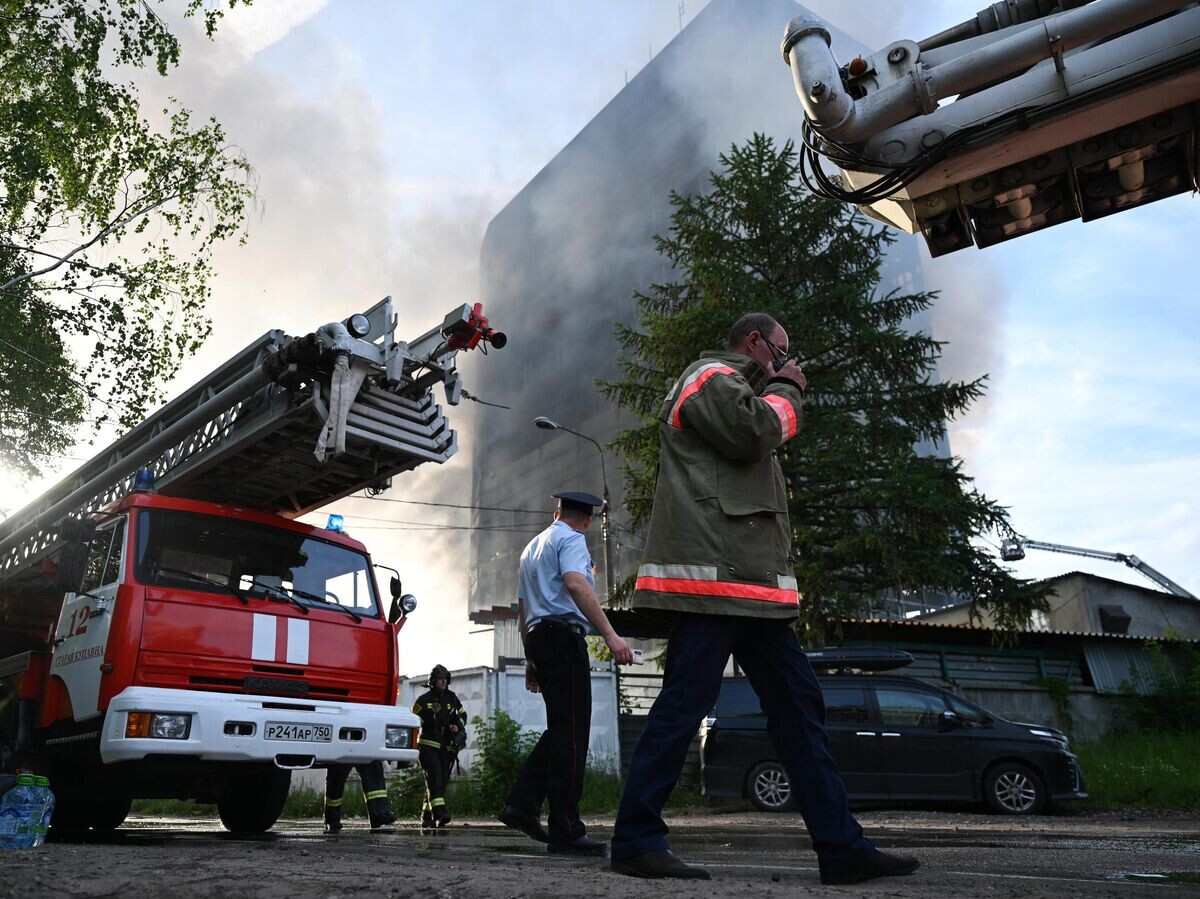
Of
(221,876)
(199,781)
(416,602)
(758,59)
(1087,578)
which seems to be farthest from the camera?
(758,59)

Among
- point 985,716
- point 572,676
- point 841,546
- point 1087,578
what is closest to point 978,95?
point 572,676

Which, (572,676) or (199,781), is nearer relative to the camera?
(572,676)

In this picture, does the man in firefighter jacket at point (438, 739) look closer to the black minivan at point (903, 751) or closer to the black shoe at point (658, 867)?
the black minivan at point (903, 751)

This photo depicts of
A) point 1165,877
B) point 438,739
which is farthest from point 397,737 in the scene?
point 1165,877

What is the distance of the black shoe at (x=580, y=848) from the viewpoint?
475 cm

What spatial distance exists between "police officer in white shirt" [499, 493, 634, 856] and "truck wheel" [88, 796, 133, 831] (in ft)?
11.1

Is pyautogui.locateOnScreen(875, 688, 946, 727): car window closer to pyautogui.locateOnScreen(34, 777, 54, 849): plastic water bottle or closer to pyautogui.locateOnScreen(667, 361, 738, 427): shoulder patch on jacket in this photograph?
pyautogui.locateOnScreen(34, 777, 54, 849): plastic water bottle

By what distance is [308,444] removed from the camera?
6.65m

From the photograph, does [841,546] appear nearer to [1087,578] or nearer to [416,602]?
[416,602]

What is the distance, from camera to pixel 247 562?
6.59 metres

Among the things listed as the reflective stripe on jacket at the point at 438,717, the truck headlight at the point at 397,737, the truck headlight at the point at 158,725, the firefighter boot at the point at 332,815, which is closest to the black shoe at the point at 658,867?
the truck headlight at the point at 158,725

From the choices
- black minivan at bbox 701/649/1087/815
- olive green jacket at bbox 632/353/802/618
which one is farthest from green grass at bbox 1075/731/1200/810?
olive green jacket at bbox 632/353/802/618

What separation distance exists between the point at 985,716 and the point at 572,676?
26.4 feet

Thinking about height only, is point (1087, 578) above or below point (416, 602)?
above
